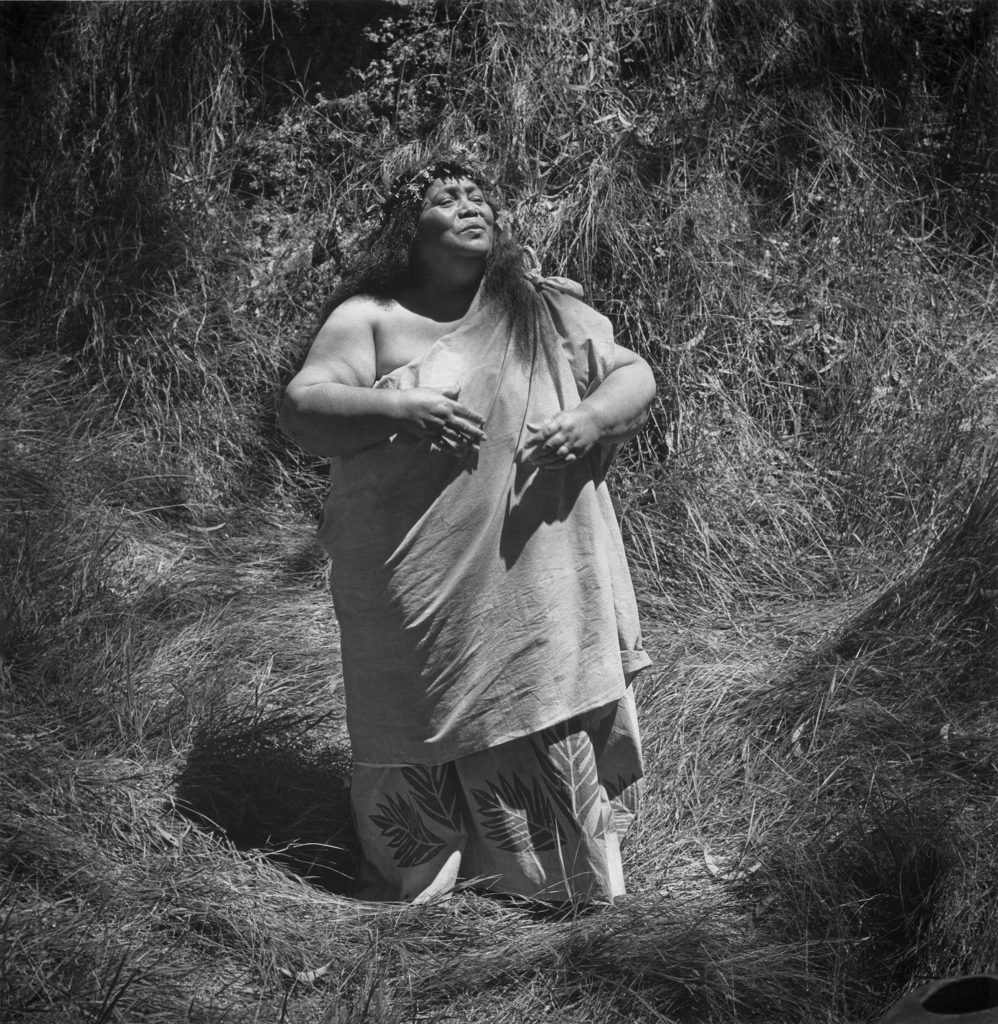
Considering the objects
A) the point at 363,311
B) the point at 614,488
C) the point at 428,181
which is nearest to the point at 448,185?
the point at 428,181

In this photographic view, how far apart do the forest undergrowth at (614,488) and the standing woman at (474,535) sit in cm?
28

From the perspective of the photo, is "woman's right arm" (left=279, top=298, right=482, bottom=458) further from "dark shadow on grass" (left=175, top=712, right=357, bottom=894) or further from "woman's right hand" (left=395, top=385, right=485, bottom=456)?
"dark shadow on grass" (left=175, top=712, right=357, bottom=894)

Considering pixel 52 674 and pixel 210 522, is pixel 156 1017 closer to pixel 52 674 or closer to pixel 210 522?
pixel 52 674

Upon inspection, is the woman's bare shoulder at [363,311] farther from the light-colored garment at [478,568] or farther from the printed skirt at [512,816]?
the printed skirt at [512,816]

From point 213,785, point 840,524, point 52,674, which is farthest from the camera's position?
point 840,524

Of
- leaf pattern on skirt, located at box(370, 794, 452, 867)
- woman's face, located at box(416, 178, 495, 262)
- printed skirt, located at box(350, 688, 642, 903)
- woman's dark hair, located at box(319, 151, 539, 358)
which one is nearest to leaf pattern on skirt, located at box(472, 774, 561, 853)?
printed skirt, located at box(350, 688, 642, 903)

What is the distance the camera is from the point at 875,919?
3.03 meters

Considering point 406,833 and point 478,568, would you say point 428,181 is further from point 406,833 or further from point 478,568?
point 406,833

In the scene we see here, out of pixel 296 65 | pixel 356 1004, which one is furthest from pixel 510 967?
pixel 296 65

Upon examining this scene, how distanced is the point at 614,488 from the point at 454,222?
267 centimetres

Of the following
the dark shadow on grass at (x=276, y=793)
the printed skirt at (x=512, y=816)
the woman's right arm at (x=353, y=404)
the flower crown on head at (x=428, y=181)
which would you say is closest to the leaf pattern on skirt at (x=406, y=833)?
the printed skirt at (x=512, y=816)

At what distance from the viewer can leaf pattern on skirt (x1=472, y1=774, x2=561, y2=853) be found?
10.2 feet

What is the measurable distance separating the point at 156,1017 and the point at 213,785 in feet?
3.71

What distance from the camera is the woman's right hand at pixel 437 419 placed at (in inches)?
111
